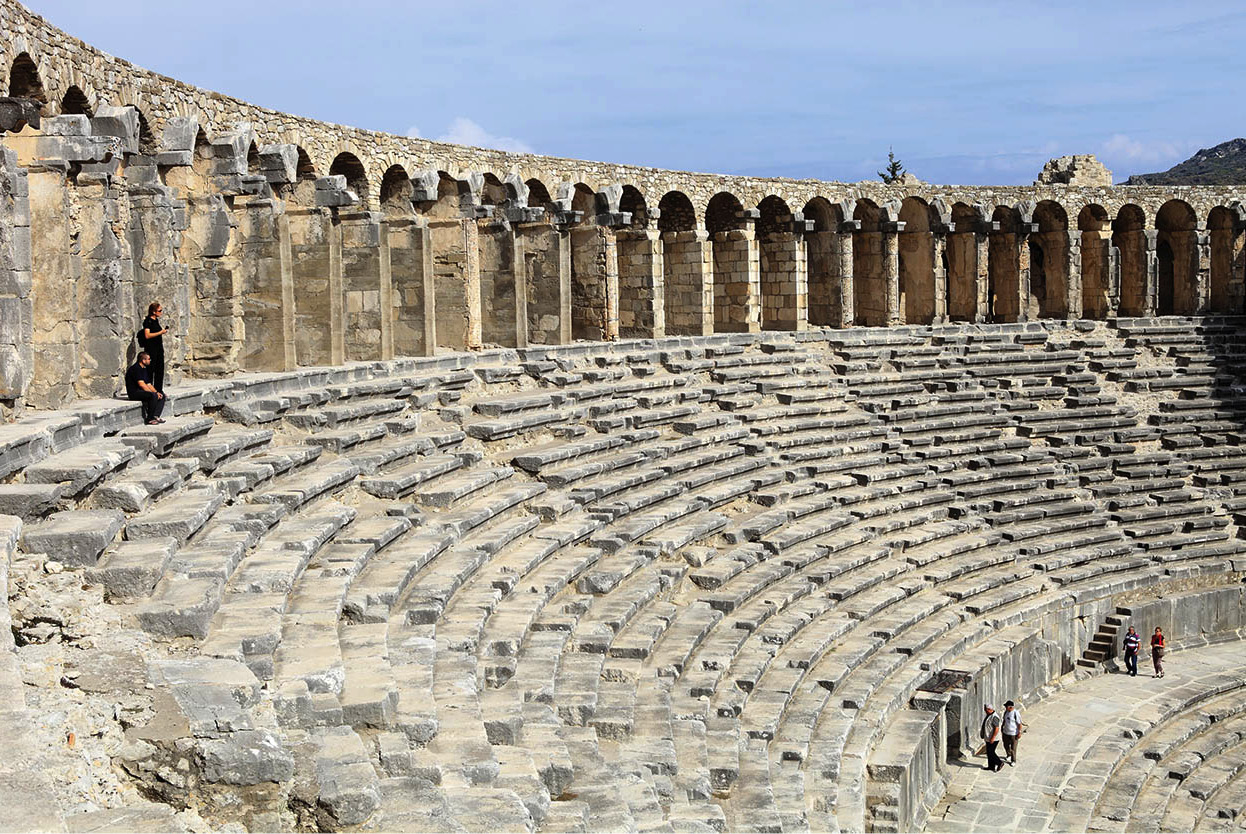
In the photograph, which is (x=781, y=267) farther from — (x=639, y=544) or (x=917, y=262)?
(x=639, y=544)

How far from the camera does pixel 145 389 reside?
33.3 ft

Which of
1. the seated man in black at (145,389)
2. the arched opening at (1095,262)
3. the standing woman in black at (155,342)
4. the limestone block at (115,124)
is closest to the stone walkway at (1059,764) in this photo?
the seated man in black at (145,389)

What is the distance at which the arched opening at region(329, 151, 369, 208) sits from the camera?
57.5 feet

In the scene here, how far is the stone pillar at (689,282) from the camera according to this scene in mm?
24250

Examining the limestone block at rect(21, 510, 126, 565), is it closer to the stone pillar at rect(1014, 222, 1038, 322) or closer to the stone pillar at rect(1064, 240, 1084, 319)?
the stone pillar at rect(1014, 222, 1038, 322)

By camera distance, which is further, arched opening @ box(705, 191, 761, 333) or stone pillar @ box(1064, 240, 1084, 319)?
stone pillar @ box(1064, 240, 1084, 319)

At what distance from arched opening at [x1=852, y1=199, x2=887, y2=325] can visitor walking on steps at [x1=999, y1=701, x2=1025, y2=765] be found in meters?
14.0

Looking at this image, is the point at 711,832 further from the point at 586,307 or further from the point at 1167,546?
the point at 586,307

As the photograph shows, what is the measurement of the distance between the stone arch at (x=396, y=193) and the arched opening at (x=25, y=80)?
745 cm

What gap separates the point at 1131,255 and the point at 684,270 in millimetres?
10639

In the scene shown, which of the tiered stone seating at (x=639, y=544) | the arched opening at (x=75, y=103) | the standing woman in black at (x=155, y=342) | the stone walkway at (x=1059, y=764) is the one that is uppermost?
the arched opening at (x=75, y=103)

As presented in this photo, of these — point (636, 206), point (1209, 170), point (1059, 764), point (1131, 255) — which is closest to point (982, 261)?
point (1131, 255)

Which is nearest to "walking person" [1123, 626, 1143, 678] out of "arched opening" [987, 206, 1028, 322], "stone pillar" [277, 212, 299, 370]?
"stone pillar" [277, 212, 299, 370]

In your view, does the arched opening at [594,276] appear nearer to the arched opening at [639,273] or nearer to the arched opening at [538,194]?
the arched opening at [538,194]
